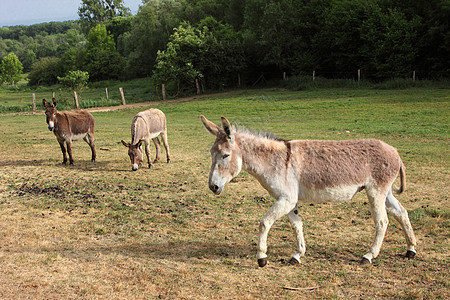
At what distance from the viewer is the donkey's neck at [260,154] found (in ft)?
20.1

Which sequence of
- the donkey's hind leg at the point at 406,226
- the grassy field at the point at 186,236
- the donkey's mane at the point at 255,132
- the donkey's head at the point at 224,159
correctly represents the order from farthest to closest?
1. the donkey's mane at the point at 255,132
2. the donkey's hind leg at the point at 406,226
3. the donkey's head at the point at 224,159
4. the grassy field at the point at 186,236

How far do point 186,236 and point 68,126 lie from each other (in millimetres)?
9614

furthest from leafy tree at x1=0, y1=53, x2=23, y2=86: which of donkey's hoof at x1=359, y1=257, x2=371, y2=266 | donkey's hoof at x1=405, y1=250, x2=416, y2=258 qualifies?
donkey's hoof at x1=405, y1=250, x2=416, y2=258

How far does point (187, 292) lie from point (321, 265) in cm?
221

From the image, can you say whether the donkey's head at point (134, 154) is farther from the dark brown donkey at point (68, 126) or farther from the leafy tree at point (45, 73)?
the leafy tree at point (45, 73)

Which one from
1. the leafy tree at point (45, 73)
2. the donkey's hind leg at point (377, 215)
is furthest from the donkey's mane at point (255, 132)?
the leafy tree at point (45, 73)

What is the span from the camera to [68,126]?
1502cm

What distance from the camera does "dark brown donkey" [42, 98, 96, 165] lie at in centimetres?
1461

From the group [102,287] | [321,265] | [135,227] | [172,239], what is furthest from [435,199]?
[102,287]

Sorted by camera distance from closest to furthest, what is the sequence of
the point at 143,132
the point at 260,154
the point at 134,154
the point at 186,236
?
the point at 260,154, the point at 186,236, the point at 134,154, the point at 143,132

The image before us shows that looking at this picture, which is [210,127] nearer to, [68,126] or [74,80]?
[68,126]

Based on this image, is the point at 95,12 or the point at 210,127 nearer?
the point at 210,127

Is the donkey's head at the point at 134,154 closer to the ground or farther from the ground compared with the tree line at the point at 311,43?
closer to the ground

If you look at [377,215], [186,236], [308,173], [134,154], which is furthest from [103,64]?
[377,215]
